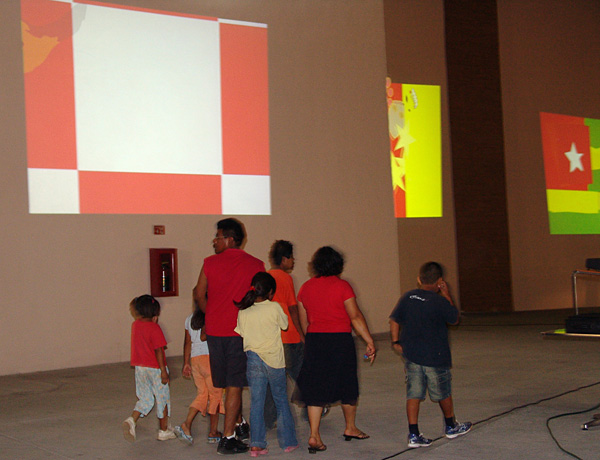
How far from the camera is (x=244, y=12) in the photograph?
10.1m

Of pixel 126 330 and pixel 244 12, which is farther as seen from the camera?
pixel 244 12

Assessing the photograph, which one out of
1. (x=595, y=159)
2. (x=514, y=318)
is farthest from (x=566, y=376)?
(x=595, y=159)

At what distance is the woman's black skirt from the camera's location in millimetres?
4645

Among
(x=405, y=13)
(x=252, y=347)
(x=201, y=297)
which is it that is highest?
(x=405, y=13)

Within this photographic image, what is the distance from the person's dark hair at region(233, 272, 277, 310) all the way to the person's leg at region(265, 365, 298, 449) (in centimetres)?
43

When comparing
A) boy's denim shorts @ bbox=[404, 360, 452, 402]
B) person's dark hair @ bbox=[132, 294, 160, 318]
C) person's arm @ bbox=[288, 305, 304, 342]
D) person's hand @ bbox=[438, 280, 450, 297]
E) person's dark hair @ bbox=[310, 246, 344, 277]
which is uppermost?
person's dark hair @ bbox=[310, 246, 344, 277]

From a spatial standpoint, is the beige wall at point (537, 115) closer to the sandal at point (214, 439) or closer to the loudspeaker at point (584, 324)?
the loudspeaker at point (584, 324)

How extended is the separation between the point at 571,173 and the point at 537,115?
1.49 m

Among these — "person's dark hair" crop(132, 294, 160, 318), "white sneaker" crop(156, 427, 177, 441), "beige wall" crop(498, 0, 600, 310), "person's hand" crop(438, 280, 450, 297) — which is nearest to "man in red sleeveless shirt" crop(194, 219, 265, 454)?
"person's dark hair" crop(132, 294, 160, 318)

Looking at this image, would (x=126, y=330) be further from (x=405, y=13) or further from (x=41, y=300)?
(x=405, y=13)

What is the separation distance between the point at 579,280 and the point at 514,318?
303cm

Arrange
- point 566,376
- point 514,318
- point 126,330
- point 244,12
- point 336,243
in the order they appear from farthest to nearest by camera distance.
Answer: point 514,318
point 336,243
point 244,12
point 126,330
point 566,376

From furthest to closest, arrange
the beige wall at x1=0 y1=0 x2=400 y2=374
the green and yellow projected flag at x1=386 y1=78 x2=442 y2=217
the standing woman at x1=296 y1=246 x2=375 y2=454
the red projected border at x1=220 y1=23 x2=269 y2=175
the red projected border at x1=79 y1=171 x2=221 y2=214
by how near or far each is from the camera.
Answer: the green and yellow projected flag at x1=386 y1=78 x2=442 y2=217 → the red projected border at x1=220 y1=23 x2=269 y2=175 → the red projected border at x1=79 y1=171 x2=221 y2=214 → the beige wall at x1=0 y1=0 x2=400 y2=374 → the standing woman at x1=296 y1=246 x2=375 y2=454

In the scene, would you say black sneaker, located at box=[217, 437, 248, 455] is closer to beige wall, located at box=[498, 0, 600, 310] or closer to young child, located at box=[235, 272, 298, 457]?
young child, located at box=[235, 272, 298, 457]
